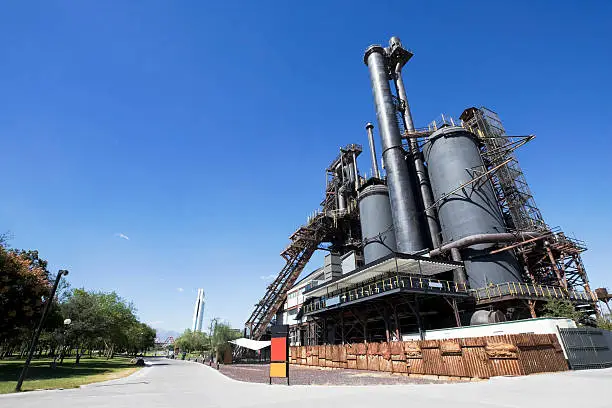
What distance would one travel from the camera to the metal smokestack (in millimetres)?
39219

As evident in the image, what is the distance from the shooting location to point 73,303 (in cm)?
4122

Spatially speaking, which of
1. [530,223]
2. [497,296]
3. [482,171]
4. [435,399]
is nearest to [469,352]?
[435,399]

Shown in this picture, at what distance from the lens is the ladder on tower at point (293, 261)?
2082 inches

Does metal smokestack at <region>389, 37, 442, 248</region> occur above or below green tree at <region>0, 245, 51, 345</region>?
above

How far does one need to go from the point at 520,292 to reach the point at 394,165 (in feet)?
69.3

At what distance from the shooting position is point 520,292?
26922mm

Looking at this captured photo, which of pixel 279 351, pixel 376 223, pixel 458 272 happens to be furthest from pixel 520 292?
pixel 279 351

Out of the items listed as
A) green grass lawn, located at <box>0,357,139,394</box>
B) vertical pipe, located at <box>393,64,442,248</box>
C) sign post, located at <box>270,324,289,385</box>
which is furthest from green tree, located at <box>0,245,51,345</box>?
vertical pipe, located at <box>393,64,442,248</box>

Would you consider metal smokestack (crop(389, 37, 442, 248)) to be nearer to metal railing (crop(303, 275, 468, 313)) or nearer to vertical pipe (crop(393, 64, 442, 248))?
vertical pipe (crop(393, 64, 442, 248))

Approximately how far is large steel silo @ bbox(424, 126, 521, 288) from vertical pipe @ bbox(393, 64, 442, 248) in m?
2.33

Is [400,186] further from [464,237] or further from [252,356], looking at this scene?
[252,356]

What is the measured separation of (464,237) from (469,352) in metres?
18.8

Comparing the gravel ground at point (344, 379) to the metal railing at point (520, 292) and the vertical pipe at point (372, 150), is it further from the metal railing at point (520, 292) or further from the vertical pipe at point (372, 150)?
the vertical pipe at point (372, 150)

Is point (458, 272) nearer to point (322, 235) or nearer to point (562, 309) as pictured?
point (562, 309)
